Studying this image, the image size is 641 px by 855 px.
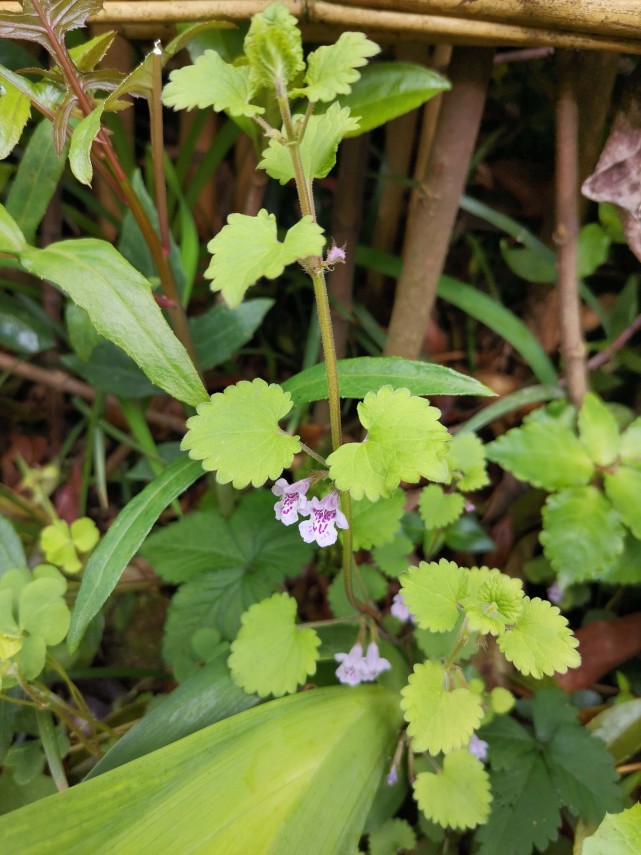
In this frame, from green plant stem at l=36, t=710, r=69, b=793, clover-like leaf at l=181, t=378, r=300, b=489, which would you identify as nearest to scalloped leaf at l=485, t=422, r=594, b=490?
clover-like leaf at l=181, t=378, r=300, b=489

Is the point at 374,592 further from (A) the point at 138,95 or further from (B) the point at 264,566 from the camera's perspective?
(A) the point at 138,95

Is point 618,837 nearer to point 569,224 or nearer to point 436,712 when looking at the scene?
point 436,712

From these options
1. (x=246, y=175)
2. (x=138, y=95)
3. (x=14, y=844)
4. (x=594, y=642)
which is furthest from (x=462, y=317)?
(x=14, y=844)

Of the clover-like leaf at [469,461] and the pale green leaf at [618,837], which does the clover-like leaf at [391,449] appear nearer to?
the clover-like leaf at [469,461]

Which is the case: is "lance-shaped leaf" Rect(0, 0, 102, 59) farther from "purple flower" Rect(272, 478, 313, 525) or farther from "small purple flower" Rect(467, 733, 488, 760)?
"small purple flower" Rect(467, 733, 488, 760)

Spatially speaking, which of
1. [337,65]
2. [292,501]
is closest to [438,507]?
[292,501]
